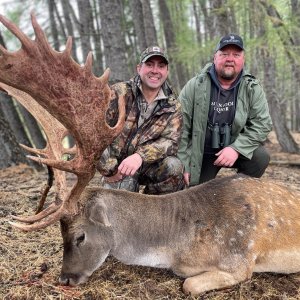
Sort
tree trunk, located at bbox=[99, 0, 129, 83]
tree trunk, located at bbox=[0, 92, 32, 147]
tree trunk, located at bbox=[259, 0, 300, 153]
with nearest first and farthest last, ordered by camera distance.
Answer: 1. tree trunk, located at bbox=[99, 0, 129, 83]
2. tree trunk, located at bbox=[259, 0, 300, 153]
3. tree trunk, located at bbox=[0, 92, 32, 147]

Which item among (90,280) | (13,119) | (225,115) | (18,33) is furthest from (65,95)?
(13,119)

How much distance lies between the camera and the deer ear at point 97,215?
12.5ft

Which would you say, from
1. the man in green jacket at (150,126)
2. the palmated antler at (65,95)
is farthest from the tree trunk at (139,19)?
the palmated antler at (65,95)

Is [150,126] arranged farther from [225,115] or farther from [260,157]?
[260,157]

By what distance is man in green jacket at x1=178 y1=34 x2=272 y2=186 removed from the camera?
18.9 ft

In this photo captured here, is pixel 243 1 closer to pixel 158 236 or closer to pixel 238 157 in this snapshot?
pixel 238 157

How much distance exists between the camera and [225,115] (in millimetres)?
5918

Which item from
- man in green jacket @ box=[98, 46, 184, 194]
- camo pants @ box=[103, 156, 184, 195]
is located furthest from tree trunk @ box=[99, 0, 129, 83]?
camo pants @ box=[103, 156, 184, 195]

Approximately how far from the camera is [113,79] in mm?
8984

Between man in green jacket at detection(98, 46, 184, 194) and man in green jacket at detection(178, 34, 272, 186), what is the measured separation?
53cm

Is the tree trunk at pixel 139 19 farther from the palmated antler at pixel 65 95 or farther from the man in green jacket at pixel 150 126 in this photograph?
the palmated antler at pixel 65 95

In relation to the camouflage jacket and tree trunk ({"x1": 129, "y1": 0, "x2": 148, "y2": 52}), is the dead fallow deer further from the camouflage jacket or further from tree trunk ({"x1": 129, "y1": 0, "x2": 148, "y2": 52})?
tree trunk ({"x1": 129, "y1": 0, "x2": 148, "y2": 52})

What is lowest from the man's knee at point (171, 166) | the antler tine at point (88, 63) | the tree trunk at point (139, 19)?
the man's knee at point (171, 166)

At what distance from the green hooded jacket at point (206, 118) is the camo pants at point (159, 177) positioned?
0.58m
